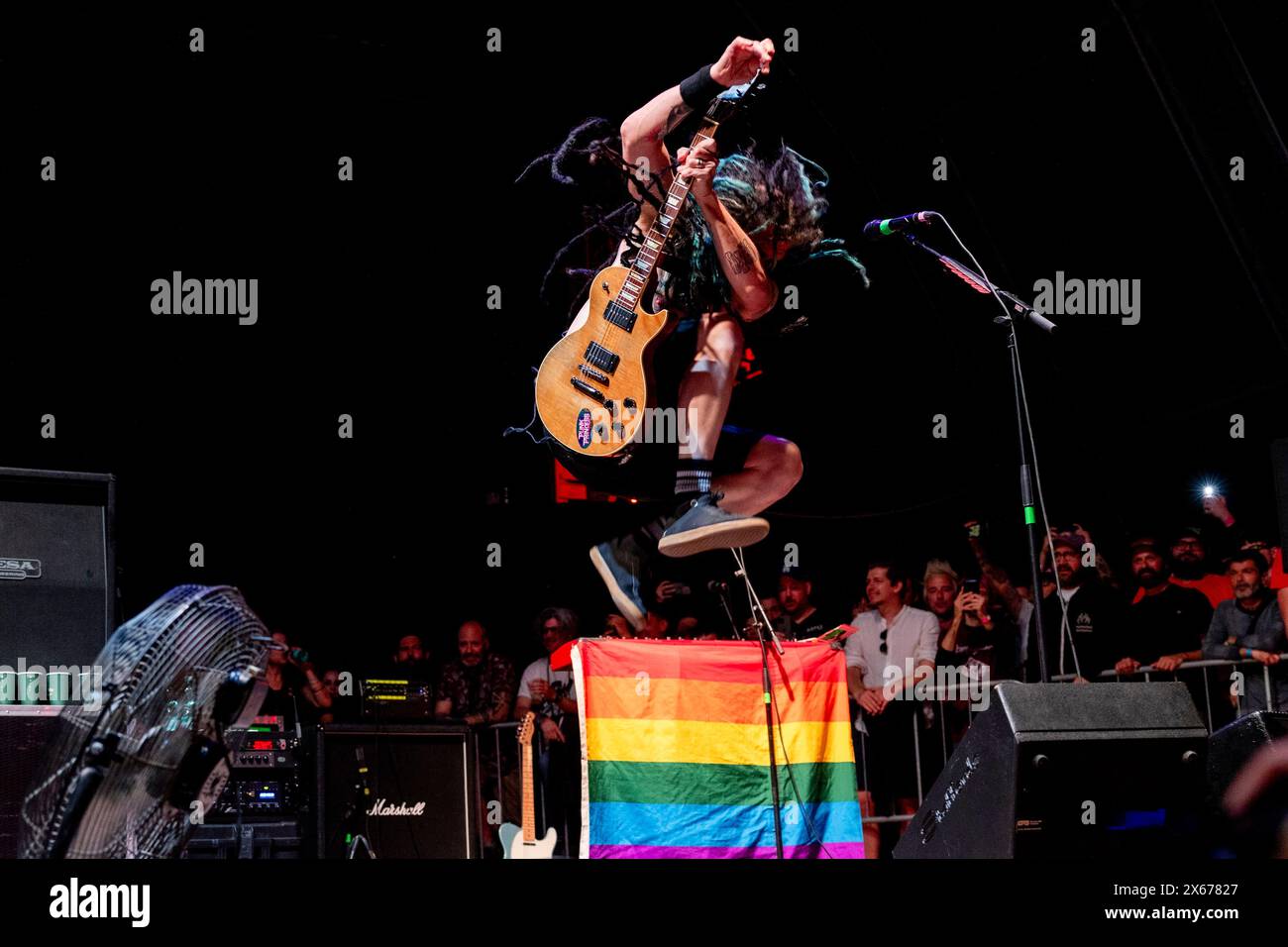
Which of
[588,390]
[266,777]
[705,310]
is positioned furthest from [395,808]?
[705,310]

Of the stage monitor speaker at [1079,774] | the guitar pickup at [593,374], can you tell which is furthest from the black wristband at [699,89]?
the stage monitor speaker at [1079,774]

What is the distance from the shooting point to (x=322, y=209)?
10.0 m

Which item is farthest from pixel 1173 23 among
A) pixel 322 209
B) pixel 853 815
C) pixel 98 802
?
pixel 98 802

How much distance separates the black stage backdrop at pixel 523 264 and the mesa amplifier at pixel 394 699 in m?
2.80

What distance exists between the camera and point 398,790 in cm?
804

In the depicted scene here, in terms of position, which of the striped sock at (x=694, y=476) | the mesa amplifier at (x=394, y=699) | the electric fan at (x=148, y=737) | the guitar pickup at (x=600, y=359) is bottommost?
the mesa amplifier at (x=394, y=699)

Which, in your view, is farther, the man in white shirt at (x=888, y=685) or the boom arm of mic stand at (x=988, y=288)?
the man in white shirt at (x=888, y=685)

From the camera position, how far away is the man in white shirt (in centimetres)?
768

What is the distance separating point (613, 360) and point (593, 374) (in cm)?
9

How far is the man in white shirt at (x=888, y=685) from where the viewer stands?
25.2 ft

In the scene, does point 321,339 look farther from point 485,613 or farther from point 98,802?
point 98,802

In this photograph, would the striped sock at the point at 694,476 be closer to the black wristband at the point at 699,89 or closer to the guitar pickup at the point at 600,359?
the guitar pickup at the point at 600,359

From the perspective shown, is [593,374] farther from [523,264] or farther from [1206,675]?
[523,264]

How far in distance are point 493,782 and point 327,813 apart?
173cm
